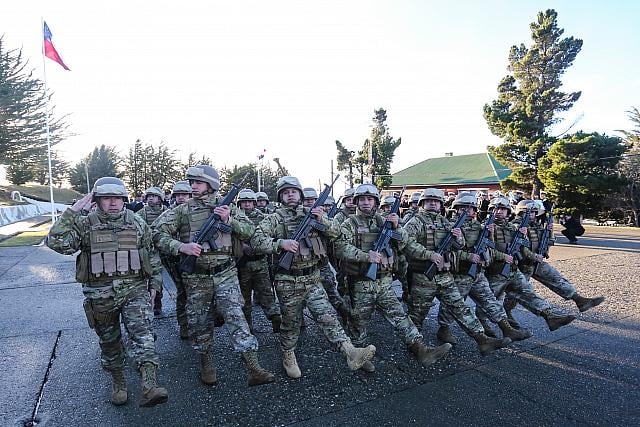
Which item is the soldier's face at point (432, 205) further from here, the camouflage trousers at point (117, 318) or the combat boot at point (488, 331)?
the camouflage trousers at point (117, 318)

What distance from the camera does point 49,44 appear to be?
52.9ft

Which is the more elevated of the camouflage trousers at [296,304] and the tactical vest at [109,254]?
the tactical vest at [109,254]

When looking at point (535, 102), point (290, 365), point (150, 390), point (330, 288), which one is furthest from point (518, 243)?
point (535, 102)

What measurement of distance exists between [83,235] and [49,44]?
1709 cm

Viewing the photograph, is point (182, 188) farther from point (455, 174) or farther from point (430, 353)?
point (455, 174)

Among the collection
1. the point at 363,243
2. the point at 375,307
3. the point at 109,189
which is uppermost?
the point at 109,189

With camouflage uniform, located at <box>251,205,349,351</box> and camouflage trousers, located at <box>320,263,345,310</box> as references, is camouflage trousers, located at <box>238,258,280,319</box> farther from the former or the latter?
camouflage uniform, located at <box>251,205,349,351</box>

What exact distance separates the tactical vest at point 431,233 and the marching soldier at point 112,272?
9.67 ft

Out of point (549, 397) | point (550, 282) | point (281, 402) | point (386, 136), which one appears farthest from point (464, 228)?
point (386, 136)

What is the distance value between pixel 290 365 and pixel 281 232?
139cm

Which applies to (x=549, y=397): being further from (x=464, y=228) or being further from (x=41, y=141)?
(x=41, y=141)

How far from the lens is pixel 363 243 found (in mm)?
4410

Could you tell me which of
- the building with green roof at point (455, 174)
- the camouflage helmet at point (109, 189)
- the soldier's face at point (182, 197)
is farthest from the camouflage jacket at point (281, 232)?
the building with green roof at point (455, 174)

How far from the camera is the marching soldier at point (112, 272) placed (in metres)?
3.36
